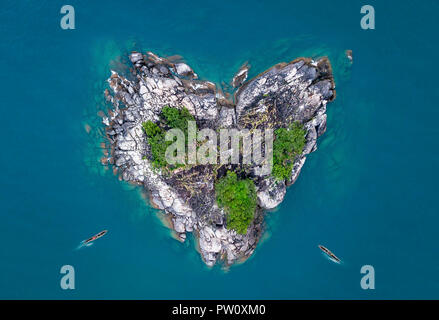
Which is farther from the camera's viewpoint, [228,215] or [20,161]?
[20,161]

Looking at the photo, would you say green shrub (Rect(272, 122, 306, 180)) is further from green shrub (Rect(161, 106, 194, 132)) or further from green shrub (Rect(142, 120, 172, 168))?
green shrub (Rect(142, 120, 172, 168))

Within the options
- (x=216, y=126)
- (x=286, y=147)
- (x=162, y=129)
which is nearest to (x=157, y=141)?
(x=162, y=129)

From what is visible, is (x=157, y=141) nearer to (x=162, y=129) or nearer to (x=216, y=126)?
(x=162, y=129)

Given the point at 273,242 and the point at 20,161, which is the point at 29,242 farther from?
the point at 273,242

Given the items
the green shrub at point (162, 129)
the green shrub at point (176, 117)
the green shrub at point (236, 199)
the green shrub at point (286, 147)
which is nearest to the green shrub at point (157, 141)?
the green shrub at point (162, 129)

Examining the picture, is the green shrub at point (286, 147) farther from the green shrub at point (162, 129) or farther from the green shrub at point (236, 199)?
the green shrub at point (162, 129)
